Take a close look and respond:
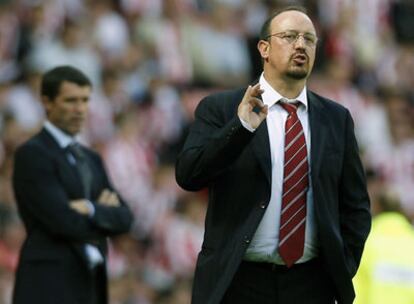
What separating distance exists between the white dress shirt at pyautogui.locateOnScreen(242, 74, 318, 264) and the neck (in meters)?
0.02

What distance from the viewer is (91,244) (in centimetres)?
756

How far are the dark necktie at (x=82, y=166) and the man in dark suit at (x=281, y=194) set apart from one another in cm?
177

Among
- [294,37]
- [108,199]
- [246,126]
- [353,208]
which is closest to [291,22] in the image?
[294,37]

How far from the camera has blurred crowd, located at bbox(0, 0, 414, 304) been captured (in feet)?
38.2

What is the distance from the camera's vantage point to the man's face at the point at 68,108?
7629 millimetres

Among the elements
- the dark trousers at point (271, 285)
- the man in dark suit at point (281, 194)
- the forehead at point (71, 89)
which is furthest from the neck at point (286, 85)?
the forehead at point (71, 89)

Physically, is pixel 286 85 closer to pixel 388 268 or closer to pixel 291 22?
pixel 291 22

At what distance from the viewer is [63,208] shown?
7.41m

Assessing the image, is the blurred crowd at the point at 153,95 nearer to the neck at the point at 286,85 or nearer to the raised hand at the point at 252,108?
the neck at the point at 286,85

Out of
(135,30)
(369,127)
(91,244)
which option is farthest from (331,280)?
(369,127)

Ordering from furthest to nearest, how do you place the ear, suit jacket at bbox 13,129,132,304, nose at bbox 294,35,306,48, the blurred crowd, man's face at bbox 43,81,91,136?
the blurred crowd, man's face at bbox 43,81,91,136, suit jacket at bbox 13,129,132,304, the ear, nose at bbox 294,35,306,48

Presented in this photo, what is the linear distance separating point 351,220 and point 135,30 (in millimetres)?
7675

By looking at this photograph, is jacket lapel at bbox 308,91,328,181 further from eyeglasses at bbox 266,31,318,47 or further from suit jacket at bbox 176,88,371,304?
eyeglasses at bbox 266,31,318,47

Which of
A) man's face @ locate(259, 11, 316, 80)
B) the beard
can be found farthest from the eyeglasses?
the beard
